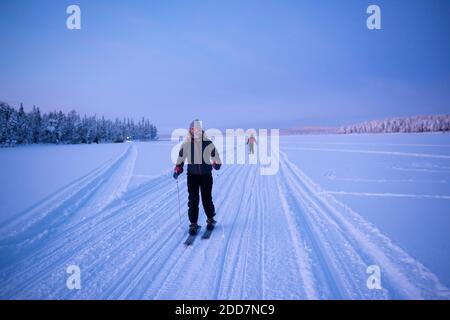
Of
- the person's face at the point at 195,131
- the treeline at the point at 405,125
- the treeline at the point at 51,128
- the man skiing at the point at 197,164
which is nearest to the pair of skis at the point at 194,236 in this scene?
the man skiing at the point at 197,164

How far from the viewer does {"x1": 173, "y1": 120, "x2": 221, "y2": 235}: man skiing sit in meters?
4.45

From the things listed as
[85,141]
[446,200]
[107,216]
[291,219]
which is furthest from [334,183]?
[85,141]

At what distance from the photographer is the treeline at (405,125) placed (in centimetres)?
7325

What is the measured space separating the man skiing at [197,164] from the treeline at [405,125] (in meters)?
88.3

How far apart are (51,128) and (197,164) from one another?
239 feet

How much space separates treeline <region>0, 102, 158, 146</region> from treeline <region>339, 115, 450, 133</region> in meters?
105

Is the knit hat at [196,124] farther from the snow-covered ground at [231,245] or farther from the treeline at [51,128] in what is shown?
the treeline at [51,128]

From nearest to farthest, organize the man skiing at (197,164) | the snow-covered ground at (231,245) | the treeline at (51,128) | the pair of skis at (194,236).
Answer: the snow-covered ground at (231,245)
the pair of skis at (194,236)
the man skiing at (197,164)
the treeline at (51,128)

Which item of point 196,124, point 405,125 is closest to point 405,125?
point 405,125

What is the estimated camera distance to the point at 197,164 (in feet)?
14.6

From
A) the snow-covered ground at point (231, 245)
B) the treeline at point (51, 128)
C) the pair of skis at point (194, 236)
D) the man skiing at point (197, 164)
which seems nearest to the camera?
the snow-covered ground at point (231, 245)

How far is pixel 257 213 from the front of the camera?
5383 mm

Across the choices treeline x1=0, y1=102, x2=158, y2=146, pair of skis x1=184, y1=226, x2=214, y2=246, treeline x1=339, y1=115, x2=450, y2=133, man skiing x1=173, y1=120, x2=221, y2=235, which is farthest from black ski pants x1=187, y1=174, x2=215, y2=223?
treeline x1=339, y1=115, x2=450, y2=133

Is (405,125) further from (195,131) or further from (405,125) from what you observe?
(195,131)
